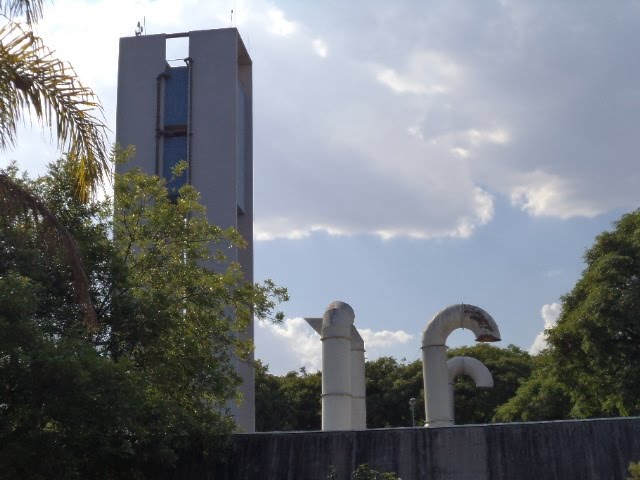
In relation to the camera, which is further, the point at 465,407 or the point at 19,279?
the point at 465,407

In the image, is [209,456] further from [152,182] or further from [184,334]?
[152,182]

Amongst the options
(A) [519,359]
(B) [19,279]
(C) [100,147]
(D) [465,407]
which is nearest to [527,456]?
(B) [19,279]

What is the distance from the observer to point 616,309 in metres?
28.6

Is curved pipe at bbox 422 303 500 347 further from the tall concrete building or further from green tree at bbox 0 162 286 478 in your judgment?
the tall concrete building

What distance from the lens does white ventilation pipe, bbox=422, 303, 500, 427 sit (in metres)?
22.0

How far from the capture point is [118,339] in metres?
15.5

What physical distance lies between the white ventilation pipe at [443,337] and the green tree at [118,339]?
5112 millimetres

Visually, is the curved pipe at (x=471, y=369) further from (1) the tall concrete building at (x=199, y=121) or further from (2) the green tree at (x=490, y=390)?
(2) the green tree at (x=490, y=390)


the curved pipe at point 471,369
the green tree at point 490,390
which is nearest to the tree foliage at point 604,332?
the curved pipe at point 471,369

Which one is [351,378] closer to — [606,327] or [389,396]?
[606,327]

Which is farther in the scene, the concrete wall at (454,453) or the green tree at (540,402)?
the green tree at (540,402)

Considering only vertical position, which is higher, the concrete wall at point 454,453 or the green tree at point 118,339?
the green tree at point 118,339

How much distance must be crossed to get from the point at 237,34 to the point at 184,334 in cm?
1790

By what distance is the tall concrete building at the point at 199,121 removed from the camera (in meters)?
30.3
